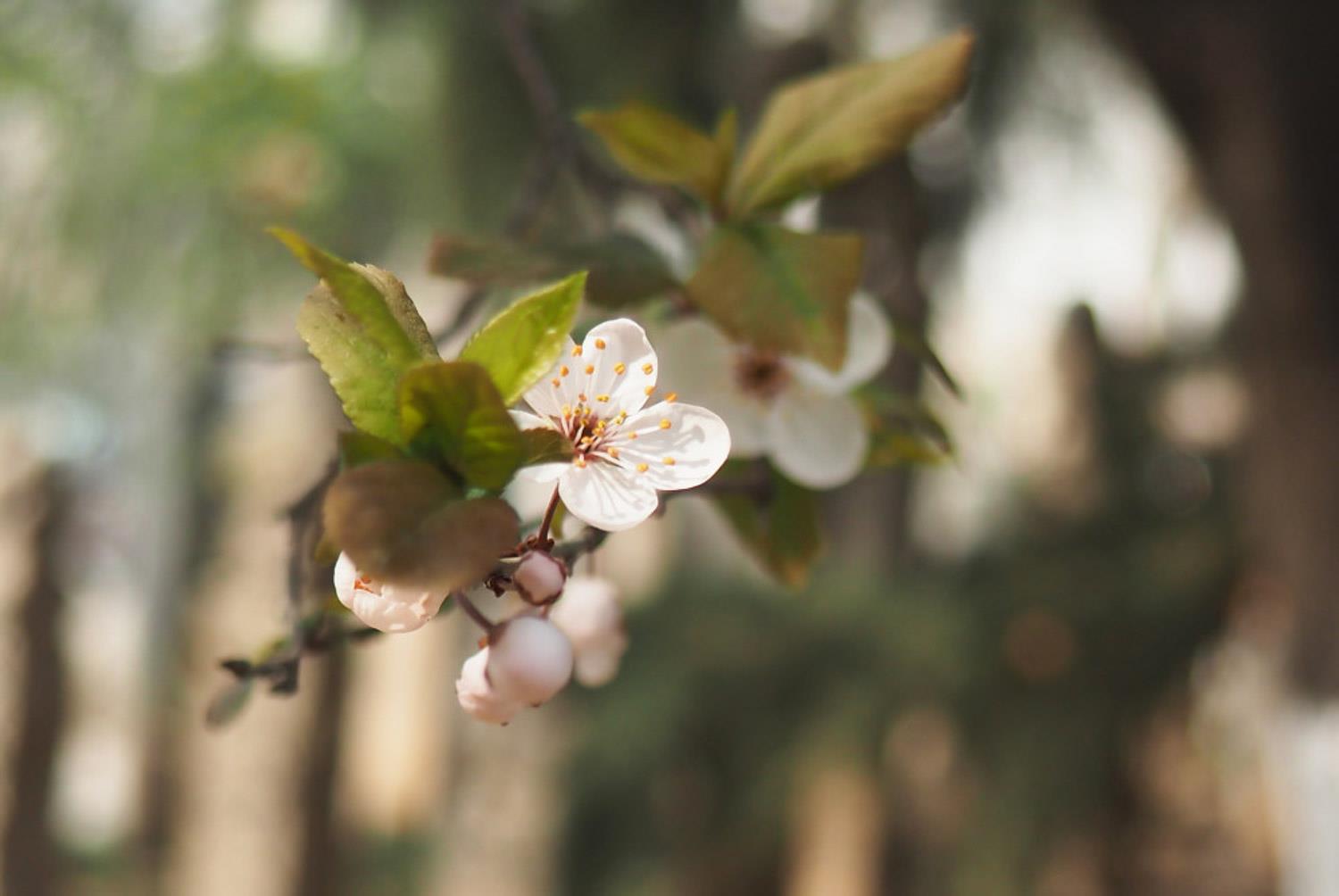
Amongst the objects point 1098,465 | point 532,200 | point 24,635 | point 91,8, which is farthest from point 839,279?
point 24,635

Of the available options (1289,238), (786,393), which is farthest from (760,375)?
(1289,238)

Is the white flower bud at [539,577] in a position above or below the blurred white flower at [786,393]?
above

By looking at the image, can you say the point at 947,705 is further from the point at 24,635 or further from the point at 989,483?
the point at 24,635

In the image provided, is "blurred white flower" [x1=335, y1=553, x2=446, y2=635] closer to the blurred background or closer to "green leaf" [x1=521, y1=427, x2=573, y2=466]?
"green leaf" [x1=521, y1=427, x2=573, y2=466]

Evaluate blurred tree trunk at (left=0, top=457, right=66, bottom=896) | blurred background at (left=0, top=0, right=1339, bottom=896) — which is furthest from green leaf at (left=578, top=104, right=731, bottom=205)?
blurred tree trunk at (left=0, top=457, right=66, bottom=896)

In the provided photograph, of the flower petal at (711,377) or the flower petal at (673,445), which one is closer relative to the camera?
the flower petal at (673,445)

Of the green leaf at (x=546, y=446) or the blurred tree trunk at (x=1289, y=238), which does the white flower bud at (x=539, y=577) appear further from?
the blurred tree trunk at (x=1289, y=238)

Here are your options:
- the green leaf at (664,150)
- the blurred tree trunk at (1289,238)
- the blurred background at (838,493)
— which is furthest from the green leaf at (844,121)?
the blurred tree trunk at (1289,238)
